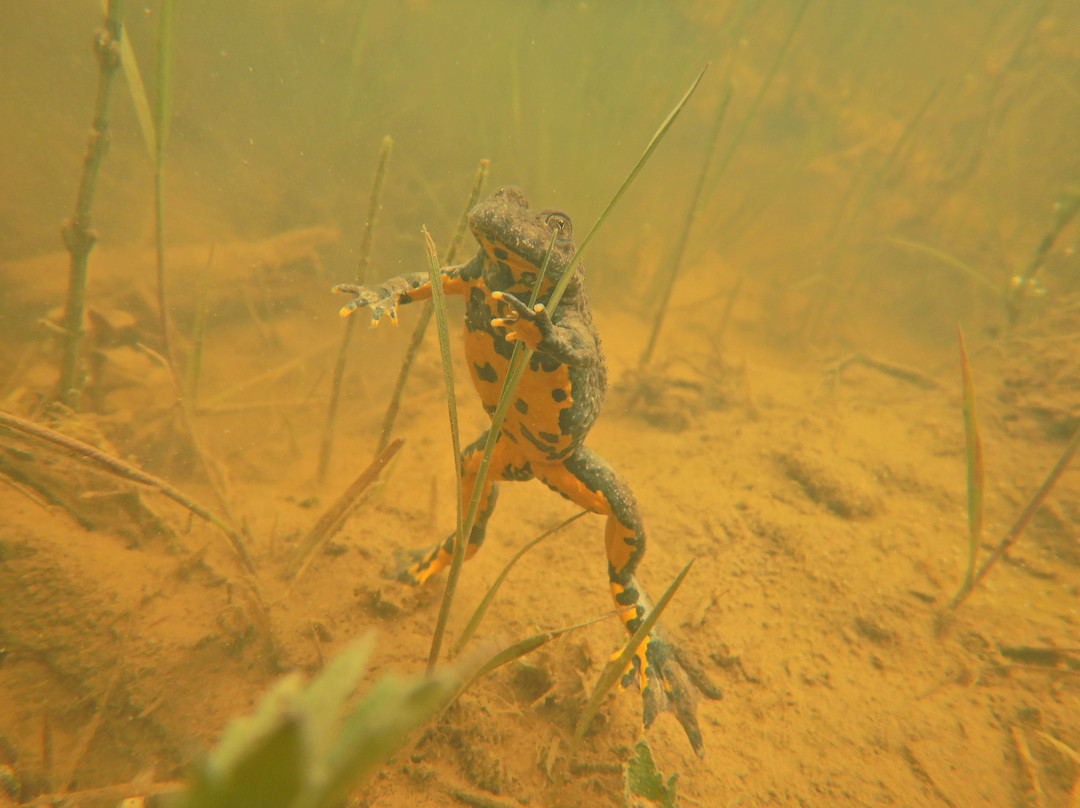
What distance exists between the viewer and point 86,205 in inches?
99.0

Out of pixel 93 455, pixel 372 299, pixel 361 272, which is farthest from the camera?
pixel 361 272

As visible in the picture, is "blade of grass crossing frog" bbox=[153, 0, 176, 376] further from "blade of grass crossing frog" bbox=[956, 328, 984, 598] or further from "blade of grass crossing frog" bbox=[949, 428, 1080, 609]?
"blade of grass crossing frog" bbox=[949, 428, 1080, 609]

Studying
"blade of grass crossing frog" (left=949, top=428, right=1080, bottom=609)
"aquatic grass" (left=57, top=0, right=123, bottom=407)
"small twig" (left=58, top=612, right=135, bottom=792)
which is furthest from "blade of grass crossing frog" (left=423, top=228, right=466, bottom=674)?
"blade of grass crossing frog" (left=949, top=428, right=1080, bottom=609)

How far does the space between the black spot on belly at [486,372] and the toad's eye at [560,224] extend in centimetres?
56

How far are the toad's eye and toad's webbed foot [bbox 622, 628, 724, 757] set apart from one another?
6.08ft

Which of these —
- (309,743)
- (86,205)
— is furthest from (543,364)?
(86,205)

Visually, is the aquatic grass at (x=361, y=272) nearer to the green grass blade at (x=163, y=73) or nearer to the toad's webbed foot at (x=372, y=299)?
Answer: the toad's webbed foot at (x=372, y=299)

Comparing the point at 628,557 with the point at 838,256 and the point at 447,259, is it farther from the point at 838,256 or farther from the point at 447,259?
the point at 838,256

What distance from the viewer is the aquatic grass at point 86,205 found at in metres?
2.26

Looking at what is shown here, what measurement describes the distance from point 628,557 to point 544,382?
3.38 ft

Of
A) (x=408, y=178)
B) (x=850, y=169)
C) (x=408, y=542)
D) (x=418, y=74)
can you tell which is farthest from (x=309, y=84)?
(x=408, y=542)

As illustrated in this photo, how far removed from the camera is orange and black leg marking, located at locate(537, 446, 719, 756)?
2.20m

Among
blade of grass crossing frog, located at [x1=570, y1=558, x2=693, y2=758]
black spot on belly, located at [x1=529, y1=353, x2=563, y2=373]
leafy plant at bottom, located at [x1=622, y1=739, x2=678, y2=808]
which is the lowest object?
leafy plant at bottom, located at [x1=622, y1=739, x2=678, y2=808]

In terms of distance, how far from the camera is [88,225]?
8.49 ft
